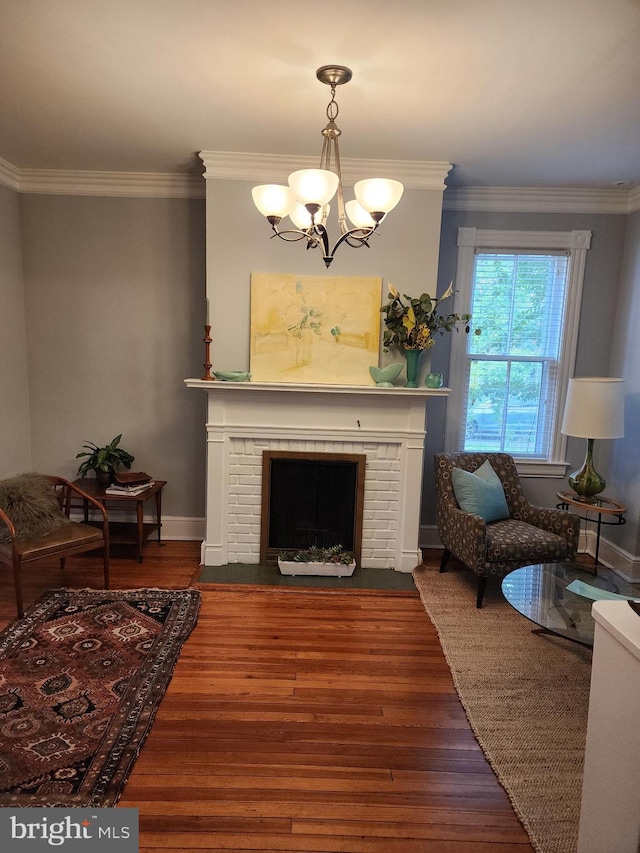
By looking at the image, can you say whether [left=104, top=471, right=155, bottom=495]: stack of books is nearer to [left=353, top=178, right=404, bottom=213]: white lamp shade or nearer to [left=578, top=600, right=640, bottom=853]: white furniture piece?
[left=353, top=178, right=404, bottom=213]: white lamp shade

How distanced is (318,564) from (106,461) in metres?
1.71

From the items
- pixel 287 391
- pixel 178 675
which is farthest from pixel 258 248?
pixel 178 675

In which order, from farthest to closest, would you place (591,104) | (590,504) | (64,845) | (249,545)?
(249,545), (590,504), (591,104), (64,845)

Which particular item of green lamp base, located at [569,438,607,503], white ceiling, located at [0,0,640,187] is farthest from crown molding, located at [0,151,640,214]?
green lamp base, located at [569,438,607,503]

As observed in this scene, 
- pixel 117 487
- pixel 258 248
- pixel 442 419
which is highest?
pixel 258 248

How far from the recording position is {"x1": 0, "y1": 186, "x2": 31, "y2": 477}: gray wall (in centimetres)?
391

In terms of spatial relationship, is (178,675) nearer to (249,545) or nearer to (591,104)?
(249,545)

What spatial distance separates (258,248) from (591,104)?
6.78 feet

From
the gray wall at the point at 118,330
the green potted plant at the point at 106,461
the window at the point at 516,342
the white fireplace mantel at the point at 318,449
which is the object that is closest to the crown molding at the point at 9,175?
the gray wall at the point at 118,330

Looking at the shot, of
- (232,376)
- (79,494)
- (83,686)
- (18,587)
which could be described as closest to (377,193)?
(232,376)

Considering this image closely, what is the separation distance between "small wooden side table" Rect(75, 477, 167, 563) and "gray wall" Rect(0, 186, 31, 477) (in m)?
0.52

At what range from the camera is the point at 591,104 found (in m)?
2.59

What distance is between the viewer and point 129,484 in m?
3.90

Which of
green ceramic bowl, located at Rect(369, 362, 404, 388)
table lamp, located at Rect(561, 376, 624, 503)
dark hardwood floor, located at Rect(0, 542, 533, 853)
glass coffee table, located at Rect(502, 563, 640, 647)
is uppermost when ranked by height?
green ceramic bowl, located at Rect(369, 362, 404, 388)
